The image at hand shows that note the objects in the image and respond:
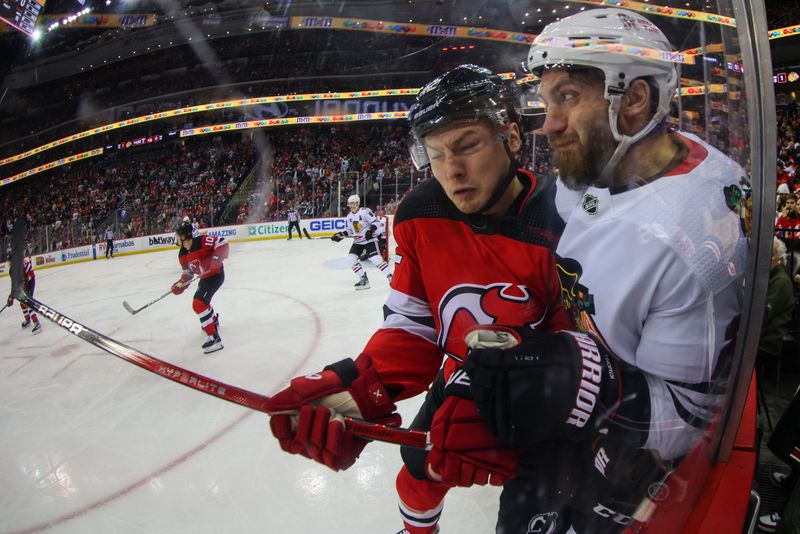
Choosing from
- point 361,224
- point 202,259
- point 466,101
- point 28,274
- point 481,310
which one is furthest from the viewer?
point 361,224

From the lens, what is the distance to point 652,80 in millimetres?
378

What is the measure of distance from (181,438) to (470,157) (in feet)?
6.15

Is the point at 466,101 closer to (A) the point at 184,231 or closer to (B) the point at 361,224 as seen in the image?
(A) the point at 184,231

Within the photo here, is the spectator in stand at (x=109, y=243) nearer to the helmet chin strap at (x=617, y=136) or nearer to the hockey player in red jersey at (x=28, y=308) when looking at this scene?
the hockey player in red jersey at (x=28, y=308)

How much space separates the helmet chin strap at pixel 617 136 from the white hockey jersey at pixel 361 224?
396 cm

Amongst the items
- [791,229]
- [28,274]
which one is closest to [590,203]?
[791,229]

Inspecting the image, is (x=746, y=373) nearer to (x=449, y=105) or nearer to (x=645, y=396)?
(x=645, y=396)

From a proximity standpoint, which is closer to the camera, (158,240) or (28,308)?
(28,308)

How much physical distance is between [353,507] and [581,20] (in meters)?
1.40

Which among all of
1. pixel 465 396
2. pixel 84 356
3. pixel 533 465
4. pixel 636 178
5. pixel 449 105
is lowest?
pixel 84 356

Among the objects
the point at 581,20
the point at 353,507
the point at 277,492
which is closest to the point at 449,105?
the point at 581,20

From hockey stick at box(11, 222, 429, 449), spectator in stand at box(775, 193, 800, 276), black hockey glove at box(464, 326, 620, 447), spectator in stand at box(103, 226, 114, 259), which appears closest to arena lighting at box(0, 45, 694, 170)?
black hockey glove at box(464, 326, 620, 447)

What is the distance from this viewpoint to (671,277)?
0.33 metres

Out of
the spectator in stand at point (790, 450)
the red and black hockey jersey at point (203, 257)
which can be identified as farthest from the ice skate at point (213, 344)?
the spectator in stand at point (790, 450)
